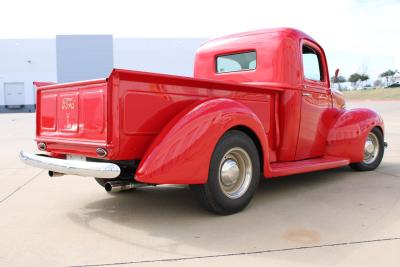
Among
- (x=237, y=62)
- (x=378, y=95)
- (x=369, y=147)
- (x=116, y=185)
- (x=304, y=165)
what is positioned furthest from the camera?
(x=378, y=95)

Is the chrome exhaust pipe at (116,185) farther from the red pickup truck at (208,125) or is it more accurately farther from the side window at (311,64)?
the side window at (311,64)

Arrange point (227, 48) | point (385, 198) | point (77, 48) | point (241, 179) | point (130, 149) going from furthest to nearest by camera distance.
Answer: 1. point (77, 48)
2. point (227, 48)
3. point (385, 198)
4. point (241, 179)
5. point (130, 149)

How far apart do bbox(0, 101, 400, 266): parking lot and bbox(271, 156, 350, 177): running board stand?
0.29 meters

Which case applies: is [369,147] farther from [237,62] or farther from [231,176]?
[231,176]

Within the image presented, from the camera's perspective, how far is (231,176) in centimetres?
408

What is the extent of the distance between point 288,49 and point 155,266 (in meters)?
3.36

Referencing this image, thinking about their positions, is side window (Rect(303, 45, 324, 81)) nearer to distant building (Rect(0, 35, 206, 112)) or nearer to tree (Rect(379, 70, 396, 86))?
distant building (Rect(0, 35, 206, 112))

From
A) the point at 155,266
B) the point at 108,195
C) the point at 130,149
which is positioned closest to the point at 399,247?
the point at 155,266

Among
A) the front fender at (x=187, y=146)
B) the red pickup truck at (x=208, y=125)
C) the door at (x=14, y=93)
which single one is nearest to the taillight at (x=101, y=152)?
the red pickup truck at (x=208, y=125)

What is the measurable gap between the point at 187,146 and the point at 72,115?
1242 millimetres

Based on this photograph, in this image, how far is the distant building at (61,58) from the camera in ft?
134

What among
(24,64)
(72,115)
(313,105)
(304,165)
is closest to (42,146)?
(72,115)

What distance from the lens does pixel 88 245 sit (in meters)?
3.35

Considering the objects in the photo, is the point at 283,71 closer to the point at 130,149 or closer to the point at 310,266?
the point at 130,149
